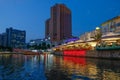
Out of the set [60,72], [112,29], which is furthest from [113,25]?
[60,72]

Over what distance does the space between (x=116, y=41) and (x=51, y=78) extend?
63733 millimetres

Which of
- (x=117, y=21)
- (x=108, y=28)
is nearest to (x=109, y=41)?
(x=117, y=21)

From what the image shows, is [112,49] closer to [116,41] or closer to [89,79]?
[116,41]

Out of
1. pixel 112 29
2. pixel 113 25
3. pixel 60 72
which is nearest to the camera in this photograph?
pixel 60 72

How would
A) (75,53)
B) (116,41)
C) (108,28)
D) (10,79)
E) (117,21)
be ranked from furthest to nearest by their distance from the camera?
1. (75,53)
2. (108,28)
3. (117,21)
4. (116,41)
5. (10,79)

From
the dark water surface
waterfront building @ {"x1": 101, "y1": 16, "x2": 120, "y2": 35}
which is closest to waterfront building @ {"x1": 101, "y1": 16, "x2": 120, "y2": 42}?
waterfront building @ {"x1": 101, "y1": 16, "x2": 120, "y2": 35}

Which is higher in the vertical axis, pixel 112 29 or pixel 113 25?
pixel 113 25

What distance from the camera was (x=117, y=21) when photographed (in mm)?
96688

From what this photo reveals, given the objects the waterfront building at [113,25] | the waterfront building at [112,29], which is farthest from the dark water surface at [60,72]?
the waterfront building at [113,25]

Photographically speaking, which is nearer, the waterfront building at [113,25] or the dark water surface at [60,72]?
the dark water surface at [60,72]

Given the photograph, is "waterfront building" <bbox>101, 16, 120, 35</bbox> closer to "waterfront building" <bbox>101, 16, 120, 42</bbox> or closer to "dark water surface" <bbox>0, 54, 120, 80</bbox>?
"waterfront building" <bbox>101, 16, 120, 42</bbox>

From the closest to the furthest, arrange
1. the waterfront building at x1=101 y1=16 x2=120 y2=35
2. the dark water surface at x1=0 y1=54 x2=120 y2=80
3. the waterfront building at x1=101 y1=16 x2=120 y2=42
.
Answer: the dark water surface at x1=0 y1=54 x2=120 y2=80 < the waterfront building at x1=101 y1=16 x2=120 y2=42 < the waterfront building at x1=101 y1=16 x2=120 y2=35

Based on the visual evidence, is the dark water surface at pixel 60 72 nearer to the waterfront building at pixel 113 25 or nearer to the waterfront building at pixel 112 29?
the waterfront building at pixel 112 29

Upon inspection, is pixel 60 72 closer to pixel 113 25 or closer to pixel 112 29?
pixel 112 29
